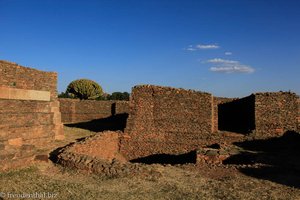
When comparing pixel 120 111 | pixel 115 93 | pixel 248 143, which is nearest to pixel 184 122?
pixel 248 143

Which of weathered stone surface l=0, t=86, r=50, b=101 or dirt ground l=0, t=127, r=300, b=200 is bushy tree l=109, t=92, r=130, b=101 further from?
dirt ground l=0, t=127, r=300, b=200

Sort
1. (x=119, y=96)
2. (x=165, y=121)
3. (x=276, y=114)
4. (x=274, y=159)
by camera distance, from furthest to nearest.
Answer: (x=119, y=96), (x=165, y=121), (x=276, y=114), (x=274, y=159)

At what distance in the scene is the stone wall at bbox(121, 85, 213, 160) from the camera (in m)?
16.6

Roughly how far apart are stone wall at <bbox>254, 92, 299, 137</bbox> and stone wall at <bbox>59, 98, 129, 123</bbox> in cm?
1320

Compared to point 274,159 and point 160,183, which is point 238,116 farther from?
point 160,183

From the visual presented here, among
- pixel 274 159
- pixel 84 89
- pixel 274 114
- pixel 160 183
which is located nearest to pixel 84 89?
pixel 84 89

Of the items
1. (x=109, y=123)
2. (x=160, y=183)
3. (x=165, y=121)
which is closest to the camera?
(x=160, y=183)

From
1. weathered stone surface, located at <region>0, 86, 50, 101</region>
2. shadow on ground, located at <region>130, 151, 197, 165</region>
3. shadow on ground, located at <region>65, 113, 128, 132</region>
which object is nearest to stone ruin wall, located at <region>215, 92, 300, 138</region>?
shadow on ground, located at <region>130, 151, 197, 165</region>

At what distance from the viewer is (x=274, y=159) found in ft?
41.2

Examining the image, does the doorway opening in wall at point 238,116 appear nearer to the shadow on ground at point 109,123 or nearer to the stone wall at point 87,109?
the shadow on ground at point 109,123

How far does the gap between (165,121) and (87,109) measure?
1275 cm

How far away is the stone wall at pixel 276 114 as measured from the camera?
15945mm

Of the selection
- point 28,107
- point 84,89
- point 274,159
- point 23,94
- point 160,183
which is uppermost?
point 84,89

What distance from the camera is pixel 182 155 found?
16.8 m
